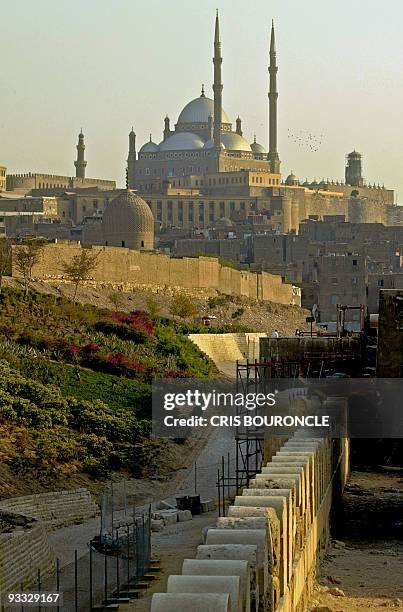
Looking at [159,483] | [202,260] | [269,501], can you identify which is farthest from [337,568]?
[202,260]

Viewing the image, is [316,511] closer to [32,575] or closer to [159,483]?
[32,575]

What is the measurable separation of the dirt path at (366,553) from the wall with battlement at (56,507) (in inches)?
91.6

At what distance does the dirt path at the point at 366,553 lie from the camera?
10219mm

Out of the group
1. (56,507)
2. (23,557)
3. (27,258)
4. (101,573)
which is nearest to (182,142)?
(27,258)

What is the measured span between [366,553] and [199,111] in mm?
81091

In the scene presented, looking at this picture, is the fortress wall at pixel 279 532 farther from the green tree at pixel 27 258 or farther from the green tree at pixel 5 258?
the green tree at pixel 27 258

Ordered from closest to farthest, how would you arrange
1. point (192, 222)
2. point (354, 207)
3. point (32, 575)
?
point (32, 575) < point (192, 222) < point (354, 207)

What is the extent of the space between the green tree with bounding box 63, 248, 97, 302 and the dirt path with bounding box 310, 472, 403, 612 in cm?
1803

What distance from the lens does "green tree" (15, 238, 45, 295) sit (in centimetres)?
3198

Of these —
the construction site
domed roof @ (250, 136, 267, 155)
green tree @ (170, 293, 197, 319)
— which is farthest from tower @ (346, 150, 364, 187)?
the construction site

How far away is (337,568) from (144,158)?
82774 mm

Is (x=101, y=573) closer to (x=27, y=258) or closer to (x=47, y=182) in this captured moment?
(x=27, y=258)

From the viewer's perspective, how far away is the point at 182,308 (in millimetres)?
35469

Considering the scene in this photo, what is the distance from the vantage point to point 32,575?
10719 mm
